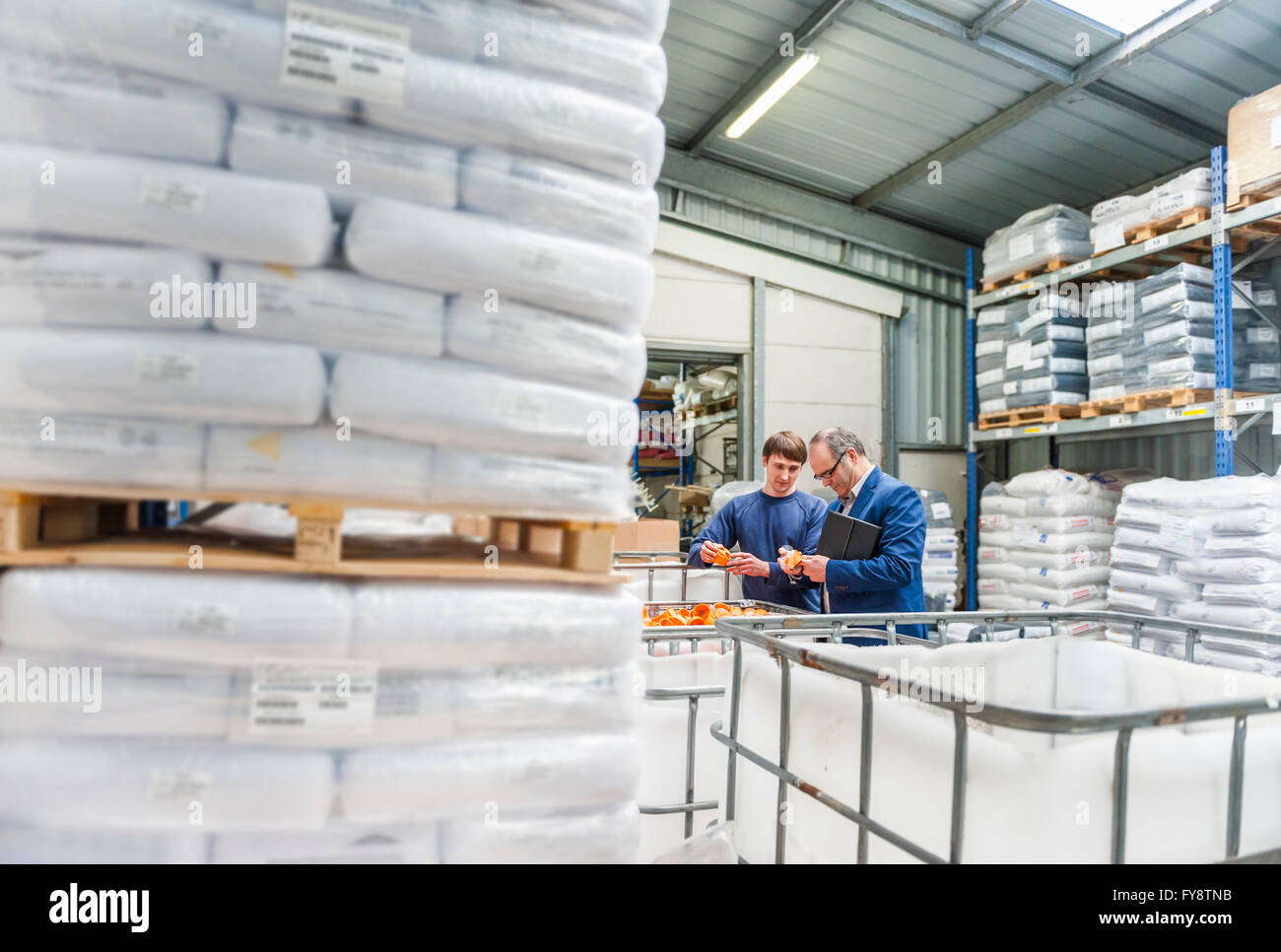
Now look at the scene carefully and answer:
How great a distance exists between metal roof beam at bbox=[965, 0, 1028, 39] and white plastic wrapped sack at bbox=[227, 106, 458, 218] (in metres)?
5.58

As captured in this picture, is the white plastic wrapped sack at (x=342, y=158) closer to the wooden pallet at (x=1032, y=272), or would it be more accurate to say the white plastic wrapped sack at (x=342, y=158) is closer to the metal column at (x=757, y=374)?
the wooden pallet at (x=1032, y=272)

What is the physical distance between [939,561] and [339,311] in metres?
7.73

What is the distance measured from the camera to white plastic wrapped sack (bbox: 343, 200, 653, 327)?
139 centimetres

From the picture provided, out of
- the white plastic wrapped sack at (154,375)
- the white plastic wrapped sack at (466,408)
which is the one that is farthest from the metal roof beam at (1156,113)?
the white plastic wrapped sack at (154,375)

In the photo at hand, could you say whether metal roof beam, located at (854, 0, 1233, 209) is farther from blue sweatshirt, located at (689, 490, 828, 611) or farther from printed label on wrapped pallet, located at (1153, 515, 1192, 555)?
blue sweatshirt, located at (689, 490, 828, 611)

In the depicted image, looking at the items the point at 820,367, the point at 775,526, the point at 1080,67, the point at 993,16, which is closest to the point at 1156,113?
the point at 1080,67

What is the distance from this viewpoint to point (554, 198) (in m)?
1.50

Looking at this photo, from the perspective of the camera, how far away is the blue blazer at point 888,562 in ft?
11.5

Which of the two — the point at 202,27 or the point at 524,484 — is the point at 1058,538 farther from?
the point at 202,27
